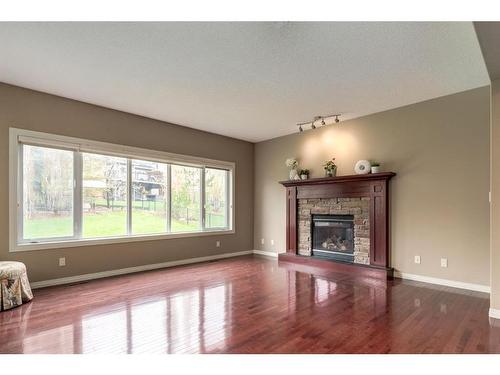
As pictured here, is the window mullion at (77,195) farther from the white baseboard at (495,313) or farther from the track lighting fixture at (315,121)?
the white baseboard at (495,313)

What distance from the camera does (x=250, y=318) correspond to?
2941 mm

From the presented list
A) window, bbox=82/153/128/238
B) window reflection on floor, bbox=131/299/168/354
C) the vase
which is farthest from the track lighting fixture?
window reflection on floor, bbox=131/299/168/354

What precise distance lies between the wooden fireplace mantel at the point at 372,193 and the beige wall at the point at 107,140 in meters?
1.60

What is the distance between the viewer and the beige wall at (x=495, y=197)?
2.94 m

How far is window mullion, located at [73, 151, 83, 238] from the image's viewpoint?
4.42 m

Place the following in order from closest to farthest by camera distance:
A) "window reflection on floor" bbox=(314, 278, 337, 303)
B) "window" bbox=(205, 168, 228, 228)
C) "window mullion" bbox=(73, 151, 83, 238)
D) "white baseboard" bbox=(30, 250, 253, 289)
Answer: "window reflection on floor" bbox=(314, 278, 337, 303) < "white baseboard" bbox=(30, 250, 253, 289) < "window mullion" bbox=(73, 151, 83, 238) < "window" bbox=(205, 168, 228, 228)

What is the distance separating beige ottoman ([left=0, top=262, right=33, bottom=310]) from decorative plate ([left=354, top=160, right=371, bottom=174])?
5.00m

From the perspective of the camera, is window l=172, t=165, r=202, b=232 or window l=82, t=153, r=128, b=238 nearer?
window l=82, t=153, r=128, b=238

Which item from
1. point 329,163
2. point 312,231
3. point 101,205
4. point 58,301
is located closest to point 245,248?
point 312,231

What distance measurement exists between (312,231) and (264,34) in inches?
161

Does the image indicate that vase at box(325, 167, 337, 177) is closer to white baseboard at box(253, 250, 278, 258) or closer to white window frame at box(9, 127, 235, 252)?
white baseboard at box(253, 250, 278, 258)
